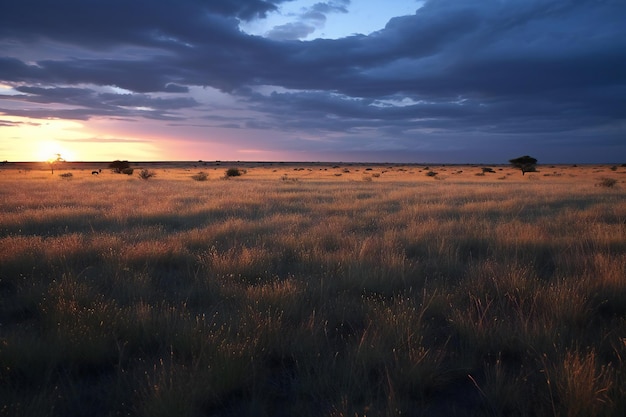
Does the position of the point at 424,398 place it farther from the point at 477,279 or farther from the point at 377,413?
the point at 477,279

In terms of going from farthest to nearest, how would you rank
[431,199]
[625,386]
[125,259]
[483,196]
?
[483,196], [431,199], [125,259], [625,386]

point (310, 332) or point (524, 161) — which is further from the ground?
point (524, 161)

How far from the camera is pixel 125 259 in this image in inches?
246

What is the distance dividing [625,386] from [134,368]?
378 centimetres

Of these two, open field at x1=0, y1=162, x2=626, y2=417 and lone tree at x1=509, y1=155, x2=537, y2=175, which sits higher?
lone tree at x1=509, y1=155, x2=537, y2=175

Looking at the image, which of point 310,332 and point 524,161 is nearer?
point 310,332

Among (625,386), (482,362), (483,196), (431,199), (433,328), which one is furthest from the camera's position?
(483,196)

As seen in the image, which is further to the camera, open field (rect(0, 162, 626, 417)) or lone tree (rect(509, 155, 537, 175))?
lone tree (rect(509, 155, 537, 175))

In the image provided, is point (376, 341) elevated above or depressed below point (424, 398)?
above

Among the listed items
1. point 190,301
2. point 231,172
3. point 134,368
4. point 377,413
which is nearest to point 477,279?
point 377,413

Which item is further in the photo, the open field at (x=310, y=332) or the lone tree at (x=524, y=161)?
the lone tree at (x=524, y=161)

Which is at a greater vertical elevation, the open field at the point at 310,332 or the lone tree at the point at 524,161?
the lone tree at the point at 524,161

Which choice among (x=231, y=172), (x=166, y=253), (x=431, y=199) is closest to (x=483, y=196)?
(x=431, y=199)

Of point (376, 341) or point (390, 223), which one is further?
point (390, 223)
